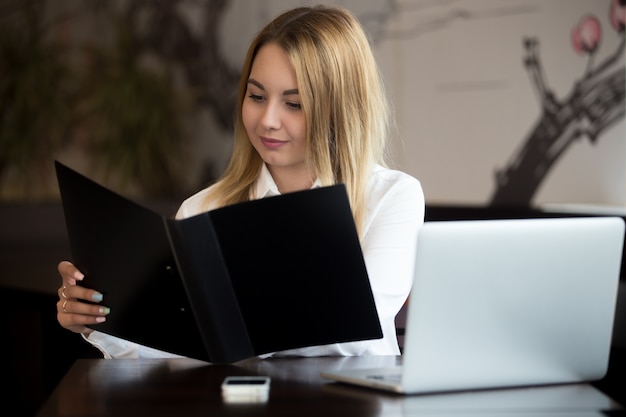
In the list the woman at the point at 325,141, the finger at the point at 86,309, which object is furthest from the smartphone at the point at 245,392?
the woman at the point at 325,141

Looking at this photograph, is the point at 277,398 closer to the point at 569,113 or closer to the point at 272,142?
the point at 272,142

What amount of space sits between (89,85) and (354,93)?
4.02 meters

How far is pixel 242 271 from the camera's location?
170 centimetres

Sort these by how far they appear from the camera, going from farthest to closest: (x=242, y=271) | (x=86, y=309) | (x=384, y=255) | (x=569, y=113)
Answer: (x=569, y=113) < (x=384, y=255) < (x=86, y=309) < (x=242, y=271)

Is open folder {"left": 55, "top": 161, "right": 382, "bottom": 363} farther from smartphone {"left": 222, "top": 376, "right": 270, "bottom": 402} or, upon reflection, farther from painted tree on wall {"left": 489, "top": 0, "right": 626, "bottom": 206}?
painted tree on wall {"left": 489, "top": 0, "right": 626, "bottom": 206}

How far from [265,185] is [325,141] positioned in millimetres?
227

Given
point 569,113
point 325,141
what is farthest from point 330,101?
point 569,113

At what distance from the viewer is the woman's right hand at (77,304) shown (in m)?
1.84

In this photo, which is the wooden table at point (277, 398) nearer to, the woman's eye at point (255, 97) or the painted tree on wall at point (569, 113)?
the woman's eye at point (255, 97)

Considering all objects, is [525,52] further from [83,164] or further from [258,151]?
[83,164]

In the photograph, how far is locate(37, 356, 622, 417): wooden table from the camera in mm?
1406

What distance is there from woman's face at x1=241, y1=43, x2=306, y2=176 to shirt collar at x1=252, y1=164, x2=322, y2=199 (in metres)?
0.12

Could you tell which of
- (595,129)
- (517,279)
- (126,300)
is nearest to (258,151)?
(126,300)

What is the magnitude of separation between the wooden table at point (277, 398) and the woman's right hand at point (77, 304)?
0.14 m
